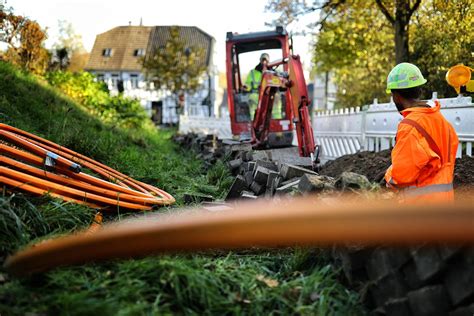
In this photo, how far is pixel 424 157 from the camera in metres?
3.39

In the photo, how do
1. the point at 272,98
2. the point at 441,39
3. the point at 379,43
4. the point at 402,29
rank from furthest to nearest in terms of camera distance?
the point at 379,43 → the point at 402,29 → the point at 441,39 → the point at 272,98

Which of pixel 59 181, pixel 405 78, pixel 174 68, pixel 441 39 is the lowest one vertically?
pixel 59 181

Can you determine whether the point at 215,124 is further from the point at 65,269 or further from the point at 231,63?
the point at 65,269

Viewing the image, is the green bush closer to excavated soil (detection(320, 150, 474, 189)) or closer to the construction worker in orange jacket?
excavated soil (detection(320, 150, 474, 189))

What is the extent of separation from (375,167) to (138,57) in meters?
50.8

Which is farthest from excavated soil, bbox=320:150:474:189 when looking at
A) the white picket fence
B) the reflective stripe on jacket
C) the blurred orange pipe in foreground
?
the reflective stripe on jacket

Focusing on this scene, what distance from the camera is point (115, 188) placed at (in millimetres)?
4527

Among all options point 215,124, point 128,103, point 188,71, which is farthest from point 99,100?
point 188,71

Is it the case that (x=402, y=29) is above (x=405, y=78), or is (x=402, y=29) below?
above

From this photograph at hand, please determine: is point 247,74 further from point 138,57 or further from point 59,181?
point 138,57

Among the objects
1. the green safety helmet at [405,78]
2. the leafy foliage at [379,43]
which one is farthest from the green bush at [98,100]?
the green safety helmet at [405,78]

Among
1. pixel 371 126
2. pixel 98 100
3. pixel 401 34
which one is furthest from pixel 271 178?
pixel 98 100

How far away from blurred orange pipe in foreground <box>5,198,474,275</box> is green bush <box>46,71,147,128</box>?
1209 centimetres

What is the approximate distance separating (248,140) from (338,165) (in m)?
3.44
